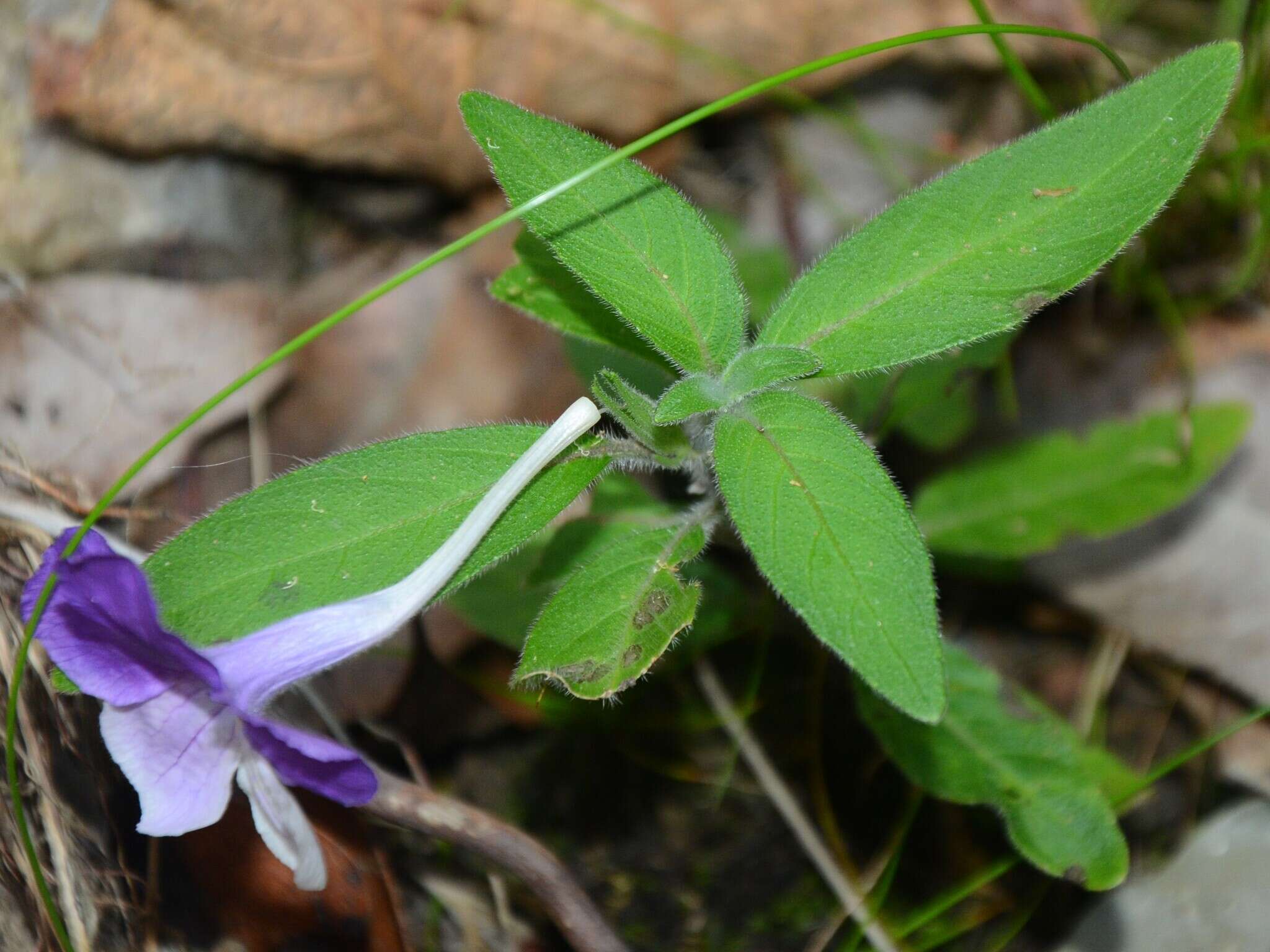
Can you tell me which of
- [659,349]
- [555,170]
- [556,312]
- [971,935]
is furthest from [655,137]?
[971,935]

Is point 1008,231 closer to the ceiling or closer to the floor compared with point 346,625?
closer to the ceiling

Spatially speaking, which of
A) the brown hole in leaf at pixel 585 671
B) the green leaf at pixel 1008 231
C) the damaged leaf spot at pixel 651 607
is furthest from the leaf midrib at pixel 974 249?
the brown hole in leaf at pixel 585 671

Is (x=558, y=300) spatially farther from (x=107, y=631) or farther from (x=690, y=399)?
(x=107, y=631)

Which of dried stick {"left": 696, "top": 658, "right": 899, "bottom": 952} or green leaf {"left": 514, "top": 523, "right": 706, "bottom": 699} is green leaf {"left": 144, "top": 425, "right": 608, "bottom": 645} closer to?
green leaf {"left": 514, "top": 523, "right": 706, "bottom": 699}

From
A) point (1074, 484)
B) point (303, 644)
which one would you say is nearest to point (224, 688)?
point (303, 644)

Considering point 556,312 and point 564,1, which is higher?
point 564,1

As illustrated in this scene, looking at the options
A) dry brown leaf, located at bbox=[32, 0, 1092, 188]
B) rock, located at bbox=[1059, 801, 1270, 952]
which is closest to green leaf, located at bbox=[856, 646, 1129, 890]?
rock, located at bbox=[1059, 801, 1270, 952]

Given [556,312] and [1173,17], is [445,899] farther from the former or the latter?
[1173,17]
